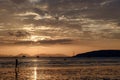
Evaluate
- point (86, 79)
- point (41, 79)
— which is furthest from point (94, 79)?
point (41, 79)

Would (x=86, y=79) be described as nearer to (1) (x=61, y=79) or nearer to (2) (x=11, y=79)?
(1) (x=61, y=79)

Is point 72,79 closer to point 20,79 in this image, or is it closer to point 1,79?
point 20,79

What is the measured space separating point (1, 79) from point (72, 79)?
1483 cm

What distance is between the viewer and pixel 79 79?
61094 mm

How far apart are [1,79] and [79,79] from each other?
53.3 ft

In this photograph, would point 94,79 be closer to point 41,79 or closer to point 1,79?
point 41,79

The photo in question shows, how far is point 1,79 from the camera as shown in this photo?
61.3 metres

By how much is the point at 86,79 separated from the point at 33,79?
11.5 m

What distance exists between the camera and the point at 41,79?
63.2 m

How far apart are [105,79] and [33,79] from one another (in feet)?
50.3

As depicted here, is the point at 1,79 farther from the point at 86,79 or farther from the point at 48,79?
the point at 86,79

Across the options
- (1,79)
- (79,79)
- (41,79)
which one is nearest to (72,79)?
(79,79)

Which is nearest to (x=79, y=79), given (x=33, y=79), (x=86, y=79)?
(x=86, y=79)

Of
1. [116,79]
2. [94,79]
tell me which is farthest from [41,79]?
[116,79]
